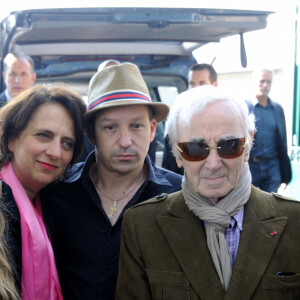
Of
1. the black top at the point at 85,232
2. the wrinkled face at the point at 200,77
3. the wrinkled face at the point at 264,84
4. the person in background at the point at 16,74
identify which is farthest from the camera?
the wrinkled face at the point at 264,84

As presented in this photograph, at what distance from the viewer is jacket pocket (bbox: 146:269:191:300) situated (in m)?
2.17

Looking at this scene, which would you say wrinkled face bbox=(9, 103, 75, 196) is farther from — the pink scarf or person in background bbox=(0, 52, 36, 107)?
person in background bbox=(0, 52, 36, 107)

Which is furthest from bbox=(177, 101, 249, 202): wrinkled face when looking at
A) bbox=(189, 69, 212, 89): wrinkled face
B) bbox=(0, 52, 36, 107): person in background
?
bbox=(0, 52, 36, 107): person in background

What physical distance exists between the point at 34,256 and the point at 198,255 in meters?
0.77

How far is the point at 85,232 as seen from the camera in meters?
2.72

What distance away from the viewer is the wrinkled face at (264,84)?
605cm

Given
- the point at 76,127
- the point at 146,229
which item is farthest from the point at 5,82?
the point at 146,229

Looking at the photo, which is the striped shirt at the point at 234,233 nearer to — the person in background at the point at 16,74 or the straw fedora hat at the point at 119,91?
the straw fedora hat at the point at 119,91

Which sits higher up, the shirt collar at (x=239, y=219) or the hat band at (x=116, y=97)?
the hat band at (x=116, y=97)

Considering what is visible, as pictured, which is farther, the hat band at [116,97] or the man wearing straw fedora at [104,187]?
the hat band at [116,97]

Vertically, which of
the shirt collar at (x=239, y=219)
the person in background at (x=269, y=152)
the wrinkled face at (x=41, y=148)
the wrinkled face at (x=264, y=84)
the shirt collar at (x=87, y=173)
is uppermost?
the wrinkled face at (x=264, y=84)

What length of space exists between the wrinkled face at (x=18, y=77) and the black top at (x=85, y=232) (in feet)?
7.45

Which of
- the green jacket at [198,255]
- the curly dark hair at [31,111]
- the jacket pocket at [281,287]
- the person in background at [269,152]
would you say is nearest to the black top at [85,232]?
the curly dark hair at [31,111]

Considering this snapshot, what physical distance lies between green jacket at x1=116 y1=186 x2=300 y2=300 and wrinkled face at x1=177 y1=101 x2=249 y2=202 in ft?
0.47
